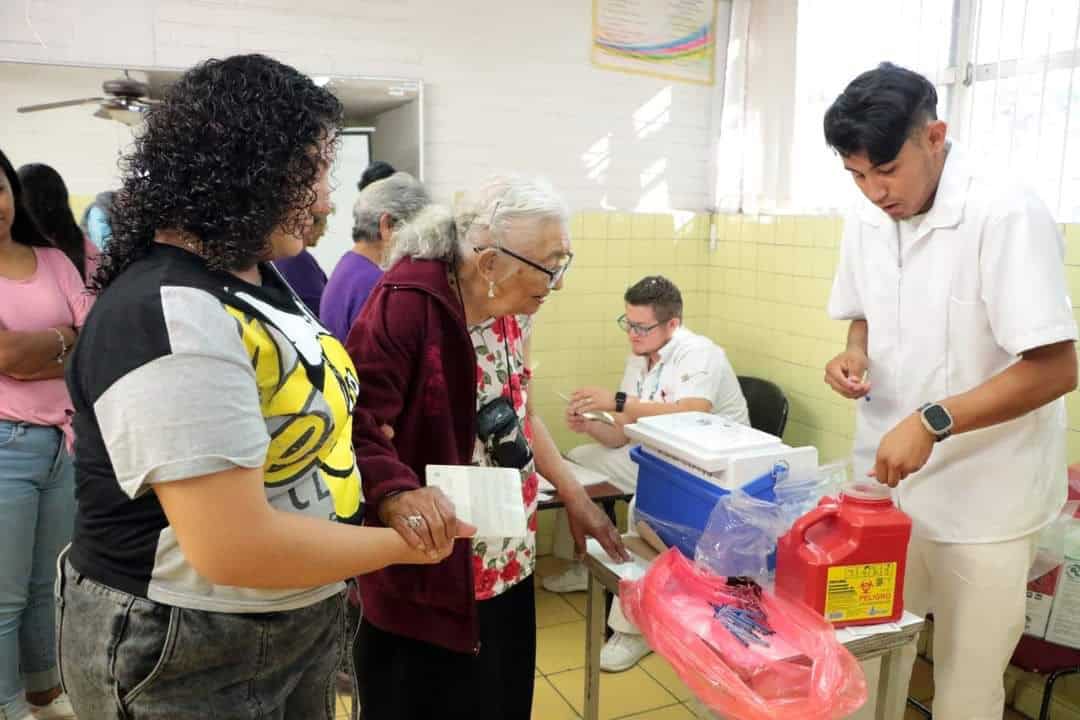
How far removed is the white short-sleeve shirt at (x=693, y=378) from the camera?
3.07m

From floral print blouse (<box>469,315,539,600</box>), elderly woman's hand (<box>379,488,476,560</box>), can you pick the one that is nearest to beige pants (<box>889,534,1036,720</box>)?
floral print blouse (<box>469,315,539,600</box>)

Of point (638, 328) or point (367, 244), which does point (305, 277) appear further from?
point (638, 328)

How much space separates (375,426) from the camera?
136 centimetres

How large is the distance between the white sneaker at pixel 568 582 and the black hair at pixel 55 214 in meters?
2.21

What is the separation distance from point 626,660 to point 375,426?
1908 millimetres

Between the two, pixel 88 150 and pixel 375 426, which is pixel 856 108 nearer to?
pixel 375 426

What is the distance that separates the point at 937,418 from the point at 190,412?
4.43 feet

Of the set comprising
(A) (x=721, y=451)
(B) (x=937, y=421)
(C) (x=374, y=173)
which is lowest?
(A) (x=721, y=451)

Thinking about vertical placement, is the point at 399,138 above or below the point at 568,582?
above

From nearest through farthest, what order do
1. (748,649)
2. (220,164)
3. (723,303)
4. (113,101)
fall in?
1. (220,164)
2. (748,649)
3. (113,101)
4. (723,303)

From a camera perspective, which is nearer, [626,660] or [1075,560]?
[1075,560]

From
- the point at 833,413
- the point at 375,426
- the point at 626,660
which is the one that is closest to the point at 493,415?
the point at 375,426

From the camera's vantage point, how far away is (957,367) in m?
1.68

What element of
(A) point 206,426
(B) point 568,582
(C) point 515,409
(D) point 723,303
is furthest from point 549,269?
(D) point 723,303
